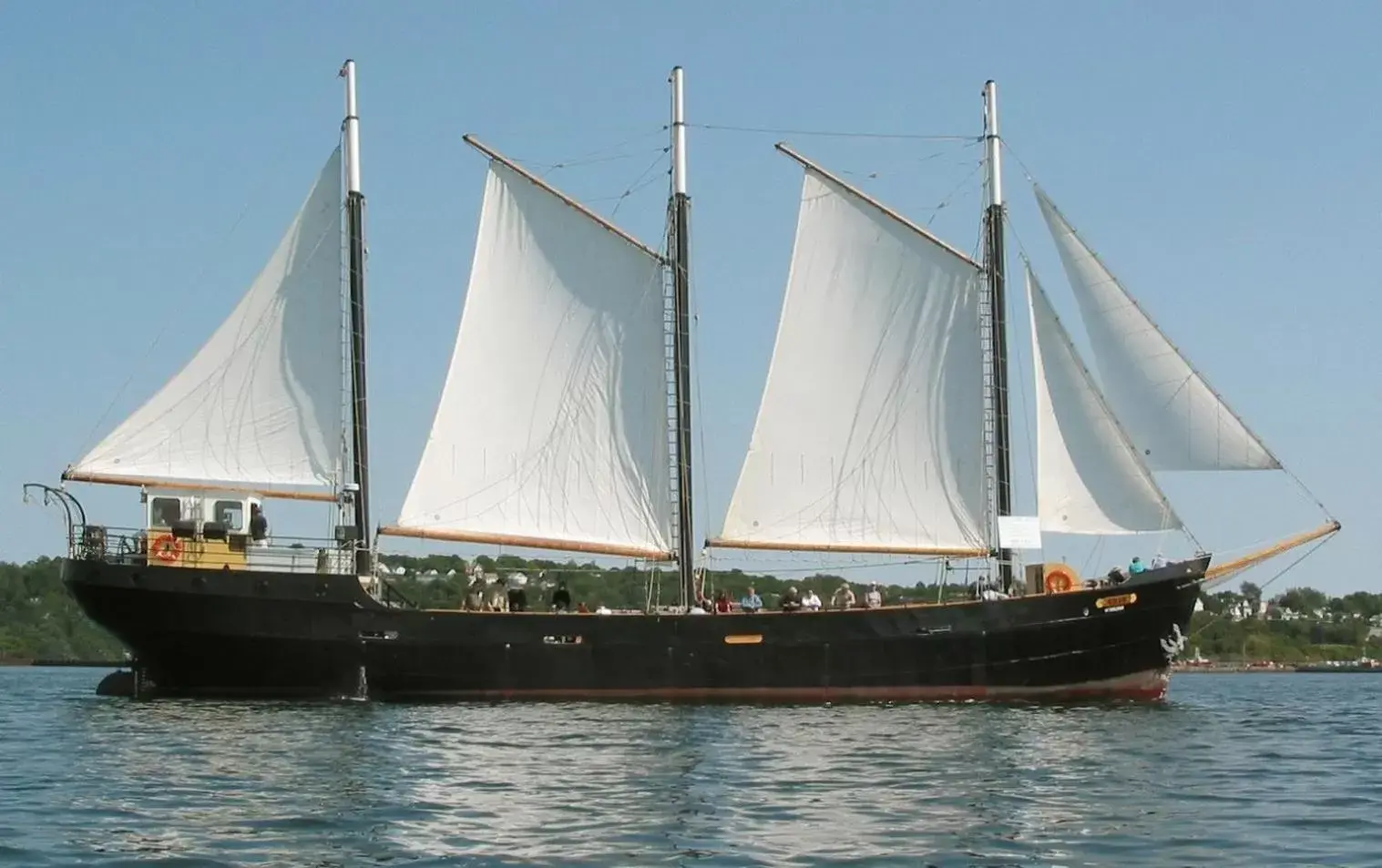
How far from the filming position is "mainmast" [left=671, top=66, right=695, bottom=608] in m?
50.0

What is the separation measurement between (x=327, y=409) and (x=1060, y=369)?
1972cm

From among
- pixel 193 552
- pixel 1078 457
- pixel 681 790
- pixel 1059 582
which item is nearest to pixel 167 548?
pixel 193 552

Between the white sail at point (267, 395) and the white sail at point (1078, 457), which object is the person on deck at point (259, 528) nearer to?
the white sail at point (267, 395)

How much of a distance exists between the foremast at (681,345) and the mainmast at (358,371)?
28.0ft

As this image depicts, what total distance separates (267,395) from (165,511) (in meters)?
4.01

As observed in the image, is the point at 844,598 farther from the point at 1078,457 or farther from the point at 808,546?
the point at 1078,457

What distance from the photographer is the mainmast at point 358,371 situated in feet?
160

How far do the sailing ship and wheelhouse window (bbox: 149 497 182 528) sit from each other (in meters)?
0.05

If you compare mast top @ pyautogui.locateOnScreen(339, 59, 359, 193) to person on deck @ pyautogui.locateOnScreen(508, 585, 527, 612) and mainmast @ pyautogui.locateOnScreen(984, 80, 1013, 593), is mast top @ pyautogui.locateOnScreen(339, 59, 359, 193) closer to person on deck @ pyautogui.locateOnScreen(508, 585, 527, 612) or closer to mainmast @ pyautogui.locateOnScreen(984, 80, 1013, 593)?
person on deck @ pyautogui.locateOnScreen(508, 585, 527, 612)

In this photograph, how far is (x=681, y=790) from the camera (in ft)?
86.9

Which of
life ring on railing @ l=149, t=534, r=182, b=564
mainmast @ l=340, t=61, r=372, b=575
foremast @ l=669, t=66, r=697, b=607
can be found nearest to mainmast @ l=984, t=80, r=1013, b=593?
foremast @ l=669, t=66, r=697, b=607

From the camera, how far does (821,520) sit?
50.1m

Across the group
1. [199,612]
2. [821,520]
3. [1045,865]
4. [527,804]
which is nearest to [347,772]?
[527,804]

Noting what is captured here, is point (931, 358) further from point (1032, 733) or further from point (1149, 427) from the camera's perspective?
point (1032, 733)
